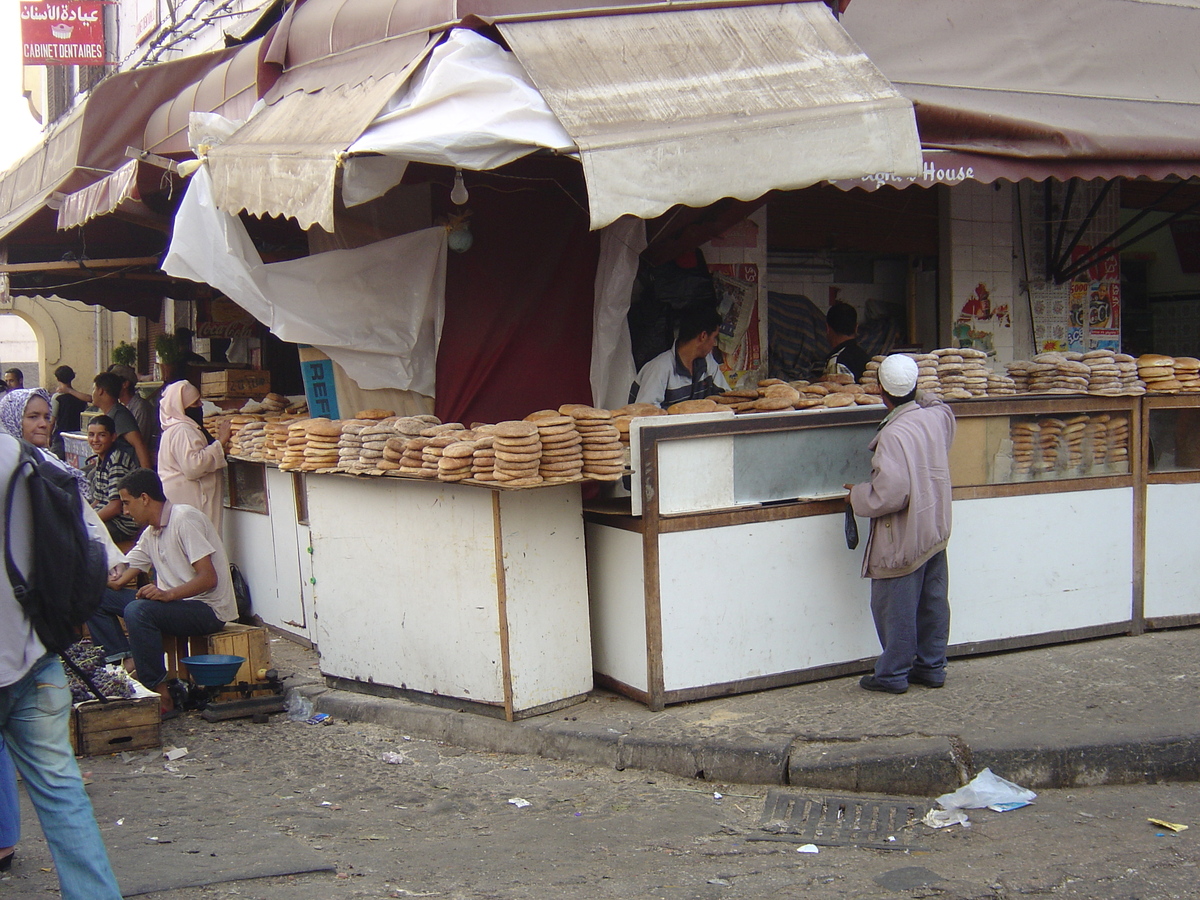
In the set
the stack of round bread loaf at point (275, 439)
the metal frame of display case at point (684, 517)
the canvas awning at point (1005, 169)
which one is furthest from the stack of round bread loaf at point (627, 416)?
the stack of round bread loaf at point (275, 439)

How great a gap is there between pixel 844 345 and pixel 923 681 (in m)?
2.78

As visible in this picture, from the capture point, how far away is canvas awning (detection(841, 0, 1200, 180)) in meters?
6.47

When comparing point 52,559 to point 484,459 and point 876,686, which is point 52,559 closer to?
point 484,459

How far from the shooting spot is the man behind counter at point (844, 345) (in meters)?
7.28

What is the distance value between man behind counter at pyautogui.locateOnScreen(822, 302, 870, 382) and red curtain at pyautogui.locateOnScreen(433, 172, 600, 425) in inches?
68.5

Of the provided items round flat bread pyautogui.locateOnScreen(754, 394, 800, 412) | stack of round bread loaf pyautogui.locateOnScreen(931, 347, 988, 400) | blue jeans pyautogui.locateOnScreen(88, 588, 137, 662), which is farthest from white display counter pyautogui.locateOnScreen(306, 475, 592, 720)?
stack of round bread loaf pyautogui.locateOnScreen(931, 347, 988, 400)

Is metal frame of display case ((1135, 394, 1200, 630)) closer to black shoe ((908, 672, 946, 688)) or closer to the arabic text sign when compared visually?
black shoe ((908, 672, 946, 688))

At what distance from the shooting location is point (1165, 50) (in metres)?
7.63

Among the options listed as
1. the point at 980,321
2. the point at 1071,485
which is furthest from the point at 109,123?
the point at 1071,485

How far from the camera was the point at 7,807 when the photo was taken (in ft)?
12.7

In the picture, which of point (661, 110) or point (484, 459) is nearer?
point (484, 459)

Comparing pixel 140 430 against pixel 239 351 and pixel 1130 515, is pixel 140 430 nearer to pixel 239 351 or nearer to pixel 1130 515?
pixel 239 351

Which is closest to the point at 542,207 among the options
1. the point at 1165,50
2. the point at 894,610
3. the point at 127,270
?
the point at 894,610

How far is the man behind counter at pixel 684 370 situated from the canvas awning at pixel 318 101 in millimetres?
2121
